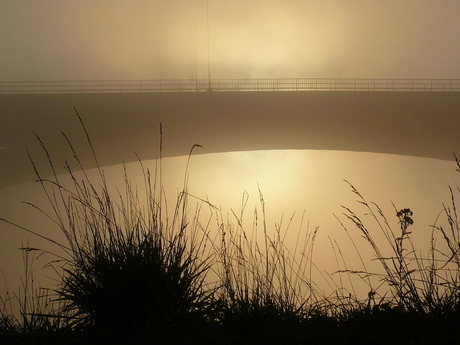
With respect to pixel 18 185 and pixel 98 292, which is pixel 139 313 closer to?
pixel 98 292

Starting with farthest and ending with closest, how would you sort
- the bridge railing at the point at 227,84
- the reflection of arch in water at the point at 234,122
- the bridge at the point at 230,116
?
the reflection of arch in water at the point at 234,122 → the bridge at the point at 230,116 → the bridge railing at the point at 227,84

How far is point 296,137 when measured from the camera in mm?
7832

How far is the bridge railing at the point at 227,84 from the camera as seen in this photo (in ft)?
19.2

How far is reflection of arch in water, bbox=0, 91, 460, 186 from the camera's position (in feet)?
21.2

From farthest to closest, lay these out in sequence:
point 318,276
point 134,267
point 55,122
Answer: point 55,122 < point 318,276 < point 134,267

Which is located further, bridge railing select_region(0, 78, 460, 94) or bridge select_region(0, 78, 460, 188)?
bridge select_region(0, 78, 460, 188)

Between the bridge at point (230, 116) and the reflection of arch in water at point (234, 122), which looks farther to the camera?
the reflection of arch in water at point (234, 122)

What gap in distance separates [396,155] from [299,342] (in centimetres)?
645

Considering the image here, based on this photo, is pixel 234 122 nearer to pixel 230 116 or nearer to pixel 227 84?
pixel 230 116

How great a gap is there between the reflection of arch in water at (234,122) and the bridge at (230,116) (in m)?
0.01

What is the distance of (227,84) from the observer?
6438mm

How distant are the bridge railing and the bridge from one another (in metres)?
0.01

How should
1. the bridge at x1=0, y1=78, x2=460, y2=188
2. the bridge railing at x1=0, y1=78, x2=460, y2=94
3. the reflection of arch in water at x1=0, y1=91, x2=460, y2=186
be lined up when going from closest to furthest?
the bridge railing at x1=0, y1=78, x2=460, y2=94, the bridge at x1=0, y1=78, x2=460, y2=188, the reflection of arch in water at x1=0, y1=91, x2=460, y2=186

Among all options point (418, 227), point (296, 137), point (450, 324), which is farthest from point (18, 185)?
point (450, 324)
